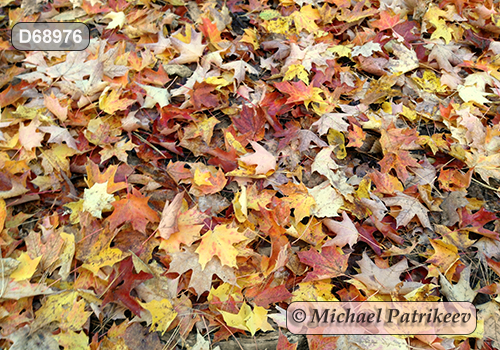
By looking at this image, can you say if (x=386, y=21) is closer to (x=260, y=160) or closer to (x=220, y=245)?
(x=260, y=160)

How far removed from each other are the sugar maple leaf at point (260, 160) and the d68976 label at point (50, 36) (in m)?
1.55

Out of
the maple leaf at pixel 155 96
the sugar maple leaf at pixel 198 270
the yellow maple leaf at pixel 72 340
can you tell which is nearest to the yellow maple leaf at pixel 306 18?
the maple leaf at pixel 155 96

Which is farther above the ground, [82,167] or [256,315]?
[82,167]

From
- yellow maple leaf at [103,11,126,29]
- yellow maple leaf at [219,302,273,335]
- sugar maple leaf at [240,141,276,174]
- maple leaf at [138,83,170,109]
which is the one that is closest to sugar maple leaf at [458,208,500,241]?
sugar maple leaf at [240,141,276,174]

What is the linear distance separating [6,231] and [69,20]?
5.83ft

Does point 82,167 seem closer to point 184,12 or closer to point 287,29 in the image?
point 184,12

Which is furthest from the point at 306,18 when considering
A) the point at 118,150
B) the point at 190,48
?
the point at 118,150

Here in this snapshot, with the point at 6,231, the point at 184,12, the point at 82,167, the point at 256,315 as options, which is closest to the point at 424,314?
the point at 256,315

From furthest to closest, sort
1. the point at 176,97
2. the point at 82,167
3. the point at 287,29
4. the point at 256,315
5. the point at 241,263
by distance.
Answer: the point at 287,29 < the point at 176,97 < the point at 82,167 < the point at 241,263 < the point at 256,315

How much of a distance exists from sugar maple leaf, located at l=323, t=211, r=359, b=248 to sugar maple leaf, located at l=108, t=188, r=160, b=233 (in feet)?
2.93

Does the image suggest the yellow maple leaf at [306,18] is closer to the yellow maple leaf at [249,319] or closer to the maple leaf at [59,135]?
the maple leaf at [59,135]

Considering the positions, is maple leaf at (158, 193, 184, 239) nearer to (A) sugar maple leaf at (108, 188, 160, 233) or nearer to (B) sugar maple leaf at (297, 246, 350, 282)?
(A) sugar maple leaf at (108, 188, 160, 233)

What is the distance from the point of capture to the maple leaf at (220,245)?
4.99 ft

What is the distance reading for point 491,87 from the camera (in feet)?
7.40
